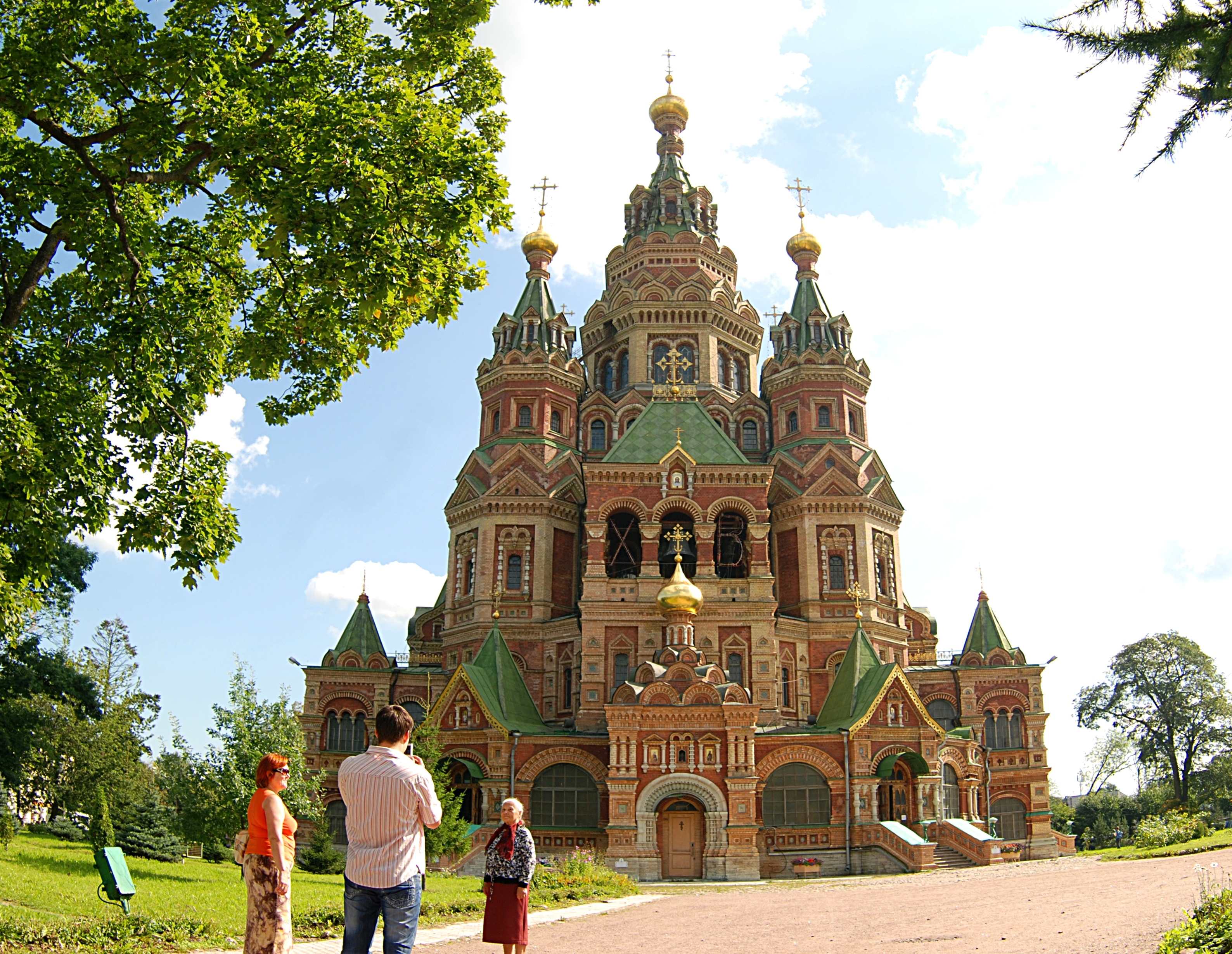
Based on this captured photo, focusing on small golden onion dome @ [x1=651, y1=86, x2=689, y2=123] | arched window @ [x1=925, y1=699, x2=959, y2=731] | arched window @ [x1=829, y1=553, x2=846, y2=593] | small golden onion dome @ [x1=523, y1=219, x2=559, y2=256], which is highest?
small golden onion dome @ [x1=651, y1=86, x2=689, y2=123]

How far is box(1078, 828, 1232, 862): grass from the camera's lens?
90.4 ft

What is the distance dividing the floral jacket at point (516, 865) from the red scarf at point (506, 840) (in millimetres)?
14

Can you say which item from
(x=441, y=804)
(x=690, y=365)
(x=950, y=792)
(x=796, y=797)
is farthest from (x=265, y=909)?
A: (x=690, y=365)

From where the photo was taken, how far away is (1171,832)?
107 feet

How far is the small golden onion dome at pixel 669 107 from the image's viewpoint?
51312 millimetres

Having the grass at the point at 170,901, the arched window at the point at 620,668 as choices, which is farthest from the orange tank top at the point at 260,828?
the arched window at the point at 620,668

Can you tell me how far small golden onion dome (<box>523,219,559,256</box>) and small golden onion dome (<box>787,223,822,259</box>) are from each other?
10753 mm

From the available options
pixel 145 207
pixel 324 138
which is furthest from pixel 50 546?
pixel 324 138

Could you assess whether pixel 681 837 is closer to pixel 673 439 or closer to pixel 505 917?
pixel 673 439

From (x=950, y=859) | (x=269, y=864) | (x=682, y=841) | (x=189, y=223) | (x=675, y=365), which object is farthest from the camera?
(x=675, y=365)

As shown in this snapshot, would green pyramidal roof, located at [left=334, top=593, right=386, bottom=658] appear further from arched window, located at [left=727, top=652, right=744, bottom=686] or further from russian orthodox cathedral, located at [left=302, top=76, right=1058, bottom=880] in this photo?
arched window, located at [left=727, top=652, right=744, bottom=686]

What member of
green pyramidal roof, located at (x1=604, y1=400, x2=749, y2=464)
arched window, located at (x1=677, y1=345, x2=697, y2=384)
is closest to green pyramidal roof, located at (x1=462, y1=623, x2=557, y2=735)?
green pyramidal roof, located at (x1=604, y1=400, x2=749, y2=464)

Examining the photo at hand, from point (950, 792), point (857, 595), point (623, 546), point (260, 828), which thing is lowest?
point (950, 792)

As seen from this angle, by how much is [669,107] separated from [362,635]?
29111 millimetres
